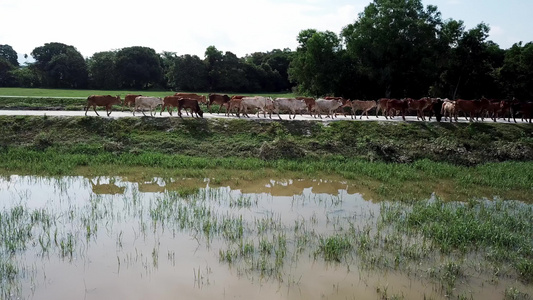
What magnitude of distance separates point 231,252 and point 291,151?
431 inches

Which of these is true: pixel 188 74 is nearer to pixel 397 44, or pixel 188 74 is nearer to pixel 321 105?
pixel 397 44

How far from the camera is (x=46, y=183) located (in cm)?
1361

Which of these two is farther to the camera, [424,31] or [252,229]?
[424,31]

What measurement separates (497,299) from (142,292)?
18.5 ft

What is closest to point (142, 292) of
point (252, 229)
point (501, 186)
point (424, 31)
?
point (252, 229)

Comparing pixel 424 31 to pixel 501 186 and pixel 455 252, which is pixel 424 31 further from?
pixel 455 252

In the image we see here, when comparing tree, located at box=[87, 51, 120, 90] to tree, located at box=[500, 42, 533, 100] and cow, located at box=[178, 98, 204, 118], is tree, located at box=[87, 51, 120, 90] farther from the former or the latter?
tree, located at box=[500, 42, 533, 100]

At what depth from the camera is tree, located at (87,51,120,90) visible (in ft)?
193

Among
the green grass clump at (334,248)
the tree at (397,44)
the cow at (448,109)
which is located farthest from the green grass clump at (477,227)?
the tree at (397,44)

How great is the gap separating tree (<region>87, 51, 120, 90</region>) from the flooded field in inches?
1969

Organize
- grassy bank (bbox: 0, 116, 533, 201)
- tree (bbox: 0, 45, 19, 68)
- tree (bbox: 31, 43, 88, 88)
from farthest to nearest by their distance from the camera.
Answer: tree (bbox: 0, 45, 19, 68) → tree (bbox: 31, 43, 88, 88) → grassy bank (bbox: 0, 116, 533, 201)

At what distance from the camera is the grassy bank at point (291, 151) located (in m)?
15.2

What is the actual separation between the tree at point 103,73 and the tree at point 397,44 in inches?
1437

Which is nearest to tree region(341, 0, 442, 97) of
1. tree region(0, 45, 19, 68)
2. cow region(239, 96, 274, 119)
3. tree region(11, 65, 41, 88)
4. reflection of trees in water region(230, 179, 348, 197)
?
cow region(239, 96, 274, 119)
